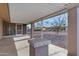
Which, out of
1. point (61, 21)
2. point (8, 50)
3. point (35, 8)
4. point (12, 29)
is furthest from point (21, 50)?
point (12, 29)

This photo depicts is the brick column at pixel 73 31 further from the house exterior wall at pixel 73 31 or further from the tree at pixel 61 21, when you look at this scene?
the tree at pixel 61 21

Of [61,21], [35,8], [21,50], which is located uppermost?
[35,8]

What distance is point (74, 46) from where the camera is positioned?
3.10 m

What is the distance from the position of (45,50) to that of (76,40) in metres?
0.93

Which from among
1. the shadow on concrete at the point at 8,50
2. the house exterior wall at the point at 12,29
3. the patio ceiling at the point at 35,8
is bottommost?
the shadow on concrete at the point at 8,50

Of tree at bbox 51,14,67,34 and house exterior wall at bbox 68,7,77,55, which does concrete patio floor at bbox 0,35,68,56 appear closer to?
tree at bbox 51,14,67,34

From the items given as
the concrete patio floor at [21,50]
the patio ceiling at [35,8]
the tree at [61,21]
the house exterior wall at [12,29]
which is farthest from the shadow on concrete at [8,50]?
the house exterior wall at [12,29]

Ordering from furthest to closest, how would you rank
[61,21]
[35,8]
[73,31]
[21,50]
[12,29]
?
[12,29] → [21,50] → [61,21] → [35,8] → [73,31]

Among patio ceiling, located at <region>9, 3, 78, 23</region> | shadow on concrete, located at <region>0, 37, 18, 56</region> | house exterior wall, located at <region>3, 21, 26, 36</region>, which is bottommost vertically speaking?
shadow on concrete, located at <region>0, 37, 18, 56</region>

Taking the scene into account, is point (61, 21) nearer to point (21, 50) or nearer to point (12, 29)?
point (21, 50)

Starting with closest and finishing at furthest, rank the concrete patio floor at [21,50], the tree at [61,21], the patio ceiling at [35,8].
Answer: the patio ceiling at [35,8] → the concrete patio floor at [21,50] → the tree at [61,21]

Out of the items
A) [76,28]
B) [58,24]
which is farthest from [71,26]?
[58,24]

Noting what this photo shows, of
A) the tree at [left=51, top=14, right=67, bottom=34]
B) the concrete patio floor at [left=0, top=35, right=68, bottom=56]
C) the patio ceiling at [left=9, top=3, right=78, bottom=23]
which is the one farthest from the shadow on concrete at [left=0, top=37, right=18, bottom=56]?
the tree at [left=51, top=14, right=67, bottom=34]

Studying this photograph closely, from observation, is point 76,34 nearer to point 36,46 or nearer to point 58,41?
point 36,46
